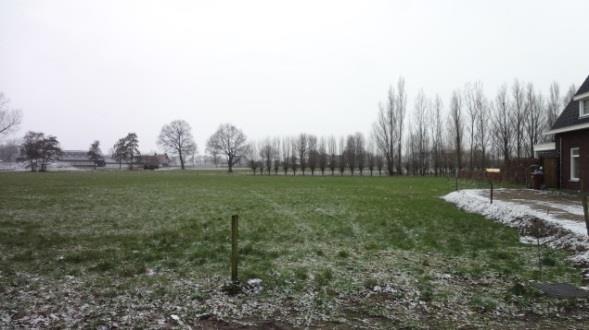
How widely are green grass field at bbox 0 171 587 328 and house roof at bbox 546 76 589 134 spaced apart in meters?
11.0

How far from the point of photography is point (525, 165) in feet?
95.3

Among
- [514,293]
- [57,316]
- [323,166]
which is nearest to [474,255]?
[514,293]

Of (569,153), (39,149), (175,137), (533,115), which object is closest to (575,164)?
(569,153)

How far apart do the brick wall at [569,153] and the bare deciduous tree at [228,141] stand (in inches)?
2976

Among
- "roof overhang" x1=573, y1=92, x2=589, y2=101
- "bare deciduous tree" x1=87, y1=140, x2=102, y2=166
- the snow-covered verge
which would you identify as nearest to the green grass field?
the snow-covered verge

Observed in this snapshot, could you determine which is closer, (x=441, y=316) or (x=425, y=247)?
(x=441, y=316)

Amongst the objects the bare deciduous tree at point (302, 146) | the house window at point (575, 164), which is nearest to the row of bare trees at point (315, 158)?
the bare deciduous tree at point (302, 146)

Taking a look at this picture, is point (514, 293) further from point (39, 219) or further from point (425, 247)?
point (39, 219)

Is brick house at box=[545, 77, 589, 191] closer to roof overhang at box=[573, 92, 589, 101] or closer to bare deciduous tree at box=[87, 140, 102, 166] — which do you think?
roof overhang at box=[573, 92, 589, 101]

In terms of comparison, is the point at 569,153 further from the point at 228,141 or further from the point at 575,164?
the point at 228,141

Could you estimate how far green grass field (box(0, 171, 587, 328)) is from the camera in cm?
507

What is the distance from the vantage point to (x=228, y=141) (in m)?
90.4

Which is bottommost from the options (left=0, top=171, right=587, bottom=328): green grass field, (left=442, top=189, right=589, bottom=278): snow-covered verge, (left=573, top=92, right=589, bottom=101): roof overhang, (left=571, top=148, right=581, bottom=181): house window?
(left=0, top=171, right=587, bottom=328): green grass field

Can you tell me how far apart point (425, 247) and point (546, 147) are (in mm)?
21968
